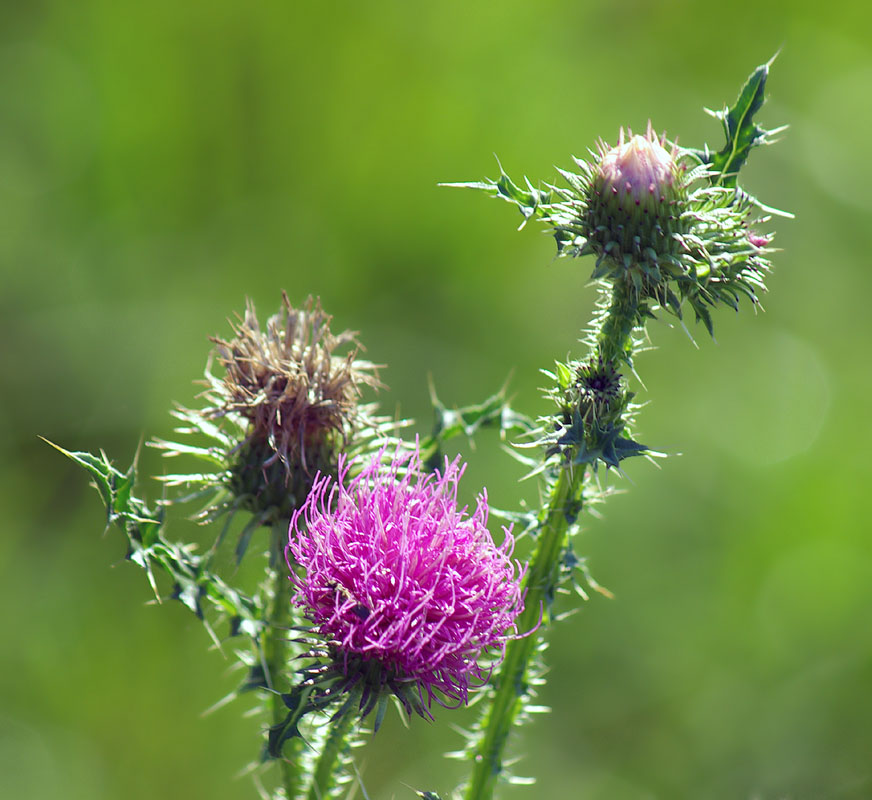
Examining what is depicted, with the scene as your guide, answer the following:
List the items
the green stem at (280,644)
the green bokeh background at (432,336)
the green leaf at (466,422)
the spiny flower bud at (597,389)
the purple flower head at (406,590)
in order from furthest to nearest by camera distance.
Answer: the green bokeh background at (432,336) < the green leaf at (466,422) < the green stem at (280,644) < the spiny flower bud at (597,389) < the purple flower head at (406,590)

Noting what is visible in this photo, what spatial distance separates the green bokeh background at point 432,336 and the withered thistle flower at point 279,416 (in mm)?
2366

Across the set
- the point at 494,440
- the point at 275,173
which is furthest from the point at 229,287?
the point at 494,440

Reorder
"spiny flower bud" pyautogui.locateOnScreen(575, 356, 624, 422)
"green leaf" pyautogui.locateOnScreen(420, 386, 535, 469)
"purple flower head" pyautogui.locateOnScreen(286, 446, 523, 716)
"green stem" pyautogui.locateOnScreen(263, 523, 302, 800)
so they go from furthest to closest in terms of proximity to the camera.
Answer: "green leaf" pyautogui.locateOnScreen(420, 386, 535, 469) → "green stem" pyautogui.locateOnScreen(263, 523, 302, 800) → "spiny flower bud" pyautogui.locateOnScreen(575, 356, 624, 422) → "purple flower head" pyautogui.locateOnScreen(286, 446, 523, 716)

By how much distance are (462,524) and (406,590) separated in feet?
0.79

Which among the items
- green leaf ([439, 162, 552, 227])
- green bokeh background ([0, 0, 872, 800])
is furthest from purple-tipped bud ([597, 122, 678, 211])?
green bokeh background ([0, 0, 872, 800])

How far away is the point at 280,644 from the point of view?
9.46 ft

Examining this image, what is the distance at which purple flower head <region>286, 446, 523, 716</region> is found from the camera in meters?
2.36

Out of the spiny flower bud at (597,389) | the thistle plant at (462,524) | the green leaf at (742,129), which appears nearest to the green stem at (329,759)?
the thistle plant at (462,524)

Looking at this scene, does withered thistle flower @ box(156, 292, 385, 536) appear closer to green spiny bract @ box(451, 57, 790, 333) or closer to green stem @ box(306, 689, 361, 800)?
green stem @ box(306, 689, 361, 800)

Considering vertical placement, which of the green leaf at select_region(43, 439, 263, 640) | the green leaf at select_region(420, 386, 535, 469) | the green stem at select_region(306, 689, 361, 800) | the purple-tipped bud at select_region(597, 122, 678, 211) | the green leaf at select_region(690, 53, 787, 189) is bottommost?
the green stem at select_region(306, 689, 361, 800)

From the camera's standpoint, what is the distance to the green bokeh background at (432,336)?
509 centimetres

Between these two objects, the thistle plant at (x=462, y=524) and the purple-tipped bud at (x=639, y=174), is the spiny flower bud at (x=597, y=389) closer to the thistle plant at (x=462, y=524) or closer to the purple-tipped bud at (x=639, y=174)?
the thistle plant at (x=462, y=524)

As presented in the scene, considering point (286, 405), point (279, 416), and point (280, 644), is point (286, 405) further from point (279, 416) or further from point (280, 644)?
point (280, 644)

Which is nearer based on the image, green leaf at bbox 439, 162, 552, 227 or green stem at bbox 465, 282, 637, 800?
green leaf at bbox 439, 162, 552, 227
